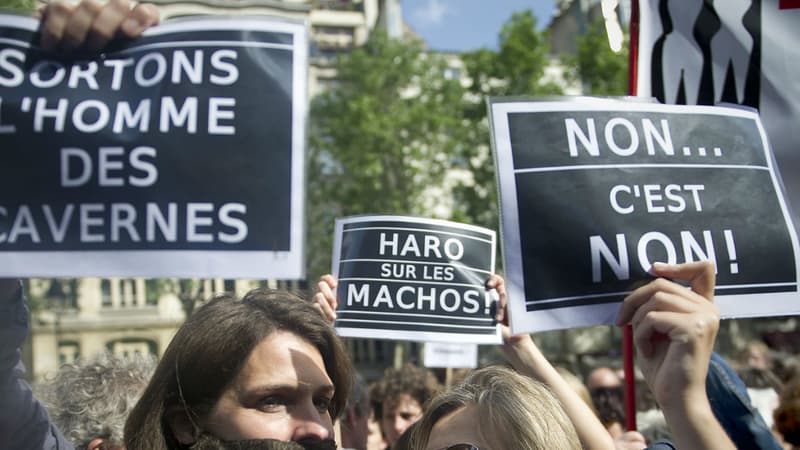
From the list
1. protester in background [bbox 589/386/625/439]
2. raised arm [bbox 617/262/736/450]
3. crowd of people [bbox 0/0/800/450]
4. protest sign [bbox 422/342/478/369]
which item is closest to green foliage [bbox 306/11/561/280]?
protest sign [bbox 422/342/478/369]

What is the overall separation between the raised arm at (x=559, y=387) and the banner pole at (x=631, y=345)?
184 millimetres

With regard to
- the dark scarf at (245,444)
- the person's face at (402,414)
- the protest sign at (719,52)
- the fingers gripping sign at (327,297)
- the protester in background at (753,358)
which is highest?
the protest sign at (719,52)

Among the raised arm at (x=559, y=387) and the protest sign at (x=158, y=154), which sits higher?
the protest sign at (x=158, y=154)

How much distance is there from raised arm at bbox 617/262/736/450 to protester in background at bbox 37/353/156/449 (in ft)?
5.63

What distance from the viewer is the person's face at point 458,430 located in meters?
2.14

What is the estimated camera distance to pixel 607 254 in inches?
88.1

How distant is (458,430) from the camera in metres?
2.18

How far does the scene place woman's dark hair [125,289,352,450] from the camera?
2.17 m

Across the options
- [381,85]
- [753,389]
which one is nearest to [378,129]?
[381,85]

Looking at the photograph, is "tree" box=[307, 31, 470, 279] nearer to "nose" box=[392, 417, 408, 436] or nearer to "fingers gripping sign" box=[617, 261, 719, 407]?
"nose" box=[392, 417, 408, 436]

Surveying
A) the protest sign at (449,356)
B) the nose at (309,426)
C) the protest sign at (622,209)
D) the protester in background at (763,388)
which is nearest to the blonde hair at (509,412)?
the protest sign at (622,209)

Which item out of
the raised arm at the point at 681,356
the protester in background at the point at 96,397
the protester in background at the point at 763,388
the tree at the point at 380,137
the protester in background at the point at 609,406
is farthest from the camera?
the tree at the point at 380,137

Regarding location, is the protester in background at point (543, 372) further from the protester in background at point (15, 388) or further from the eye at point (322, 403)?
the protester in background at point (15, 388)

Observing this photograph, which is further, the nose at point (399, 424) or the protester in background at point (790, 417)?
the nose at point (399, 424)
